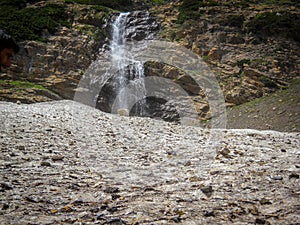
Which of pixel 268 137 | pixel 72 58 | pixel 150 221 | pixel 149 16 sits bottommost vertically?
pixel 150 221

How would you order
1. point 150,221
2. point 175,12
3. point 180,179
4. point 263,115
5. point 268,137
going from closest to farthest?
1. point 150,221
2. point 180,179
3. point 268,137
4. point 263,115
5. point 175,12

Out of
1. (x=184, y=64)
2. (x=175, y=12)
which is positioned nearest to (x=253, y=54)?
(x=184, y=64)

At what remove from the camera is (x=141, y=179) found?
529 centimetres

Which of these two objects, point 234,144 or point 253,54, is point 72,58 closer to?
point 253,54

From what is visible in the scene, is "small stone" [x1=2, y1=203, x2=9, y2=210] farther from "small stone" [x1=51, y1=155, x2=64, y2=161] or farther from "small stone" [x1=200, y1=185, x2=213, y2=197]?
"small stone" [x1=200, y1=185, x2=213, y2=197]

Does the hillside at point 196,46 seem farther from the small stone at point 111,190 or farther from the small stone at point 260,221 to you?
the small stone at point 260,221

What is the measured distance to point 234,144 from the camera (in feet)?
28.6

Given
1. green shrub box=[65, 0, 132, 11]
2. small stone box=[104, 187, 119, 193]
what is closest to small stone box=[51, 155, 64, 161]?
small stone box=[104, 187, 119, 193]

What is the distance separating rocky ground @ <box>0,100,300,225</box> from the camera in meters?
3.64

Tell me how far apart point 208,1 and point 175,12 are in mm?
4071

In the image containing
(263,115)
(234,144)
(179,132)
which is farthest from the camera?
(263,115)

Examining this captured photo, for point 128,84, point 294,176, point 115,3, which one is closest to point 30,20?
point 128,84

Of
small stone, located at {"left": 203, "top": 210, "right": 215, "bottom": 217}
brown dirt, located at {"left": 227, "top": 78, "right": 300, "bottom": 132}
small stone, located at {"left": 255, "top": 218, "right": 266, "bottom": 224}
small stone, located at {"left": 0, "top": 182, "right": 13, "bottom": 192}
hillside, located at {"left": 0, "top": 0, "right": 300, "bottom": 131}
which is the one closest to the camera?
small stone, located at {"left": 255, "top": 218, "right": 266, "bottom": 224}

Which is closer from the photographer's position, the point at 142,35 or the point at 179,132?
the point at 179,132
